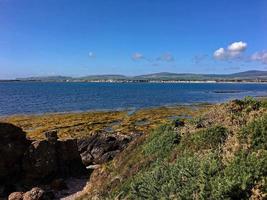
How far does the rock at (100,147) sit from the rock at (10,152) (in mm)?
7393

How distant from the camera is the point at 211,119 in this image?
14008 mm

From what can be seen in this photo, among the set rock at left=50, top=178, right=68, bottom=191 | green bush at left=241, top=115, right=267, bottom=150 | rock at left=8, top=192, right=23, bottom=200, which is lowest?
rock at left=50, top=178, right=68, bottom=191

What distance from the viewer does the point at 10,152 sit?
25.7m

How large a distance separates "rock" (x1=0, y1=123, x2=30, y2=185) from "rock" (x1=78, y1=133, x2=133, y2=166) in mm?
7393

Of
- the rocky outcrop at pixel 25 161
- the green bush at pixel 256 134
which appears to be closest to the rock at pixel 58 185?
the rocky outcrop at pixel 25 161

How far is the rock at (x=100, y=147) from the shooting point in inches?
1261

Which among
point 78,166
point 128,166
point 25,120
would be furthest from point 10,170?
point 25,120

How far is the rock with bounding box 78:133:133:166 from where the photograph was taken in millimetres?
32031

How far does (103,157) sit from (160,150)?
64.0ft

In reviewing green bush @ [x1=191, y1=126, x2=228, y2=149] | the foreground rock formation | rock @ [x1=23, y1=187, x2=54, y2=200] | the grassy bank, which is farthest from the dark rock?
the grassy bank

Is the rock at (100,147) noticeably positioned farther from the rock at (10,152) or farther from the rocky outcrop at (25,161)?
the rock at (10,152)

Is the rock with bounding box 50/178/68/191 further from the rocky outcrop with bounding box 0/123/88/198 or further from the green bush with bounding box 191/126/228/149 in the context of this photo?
the green bush with bounding box 191/126/228/149

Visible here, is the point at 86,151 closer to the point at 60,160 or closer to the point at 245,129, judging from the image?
the point at 60,160

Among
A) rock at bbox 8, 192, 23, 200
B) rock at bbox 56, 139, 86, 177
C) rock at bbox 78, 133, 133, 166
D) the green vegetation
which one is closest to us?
the green vegetation
